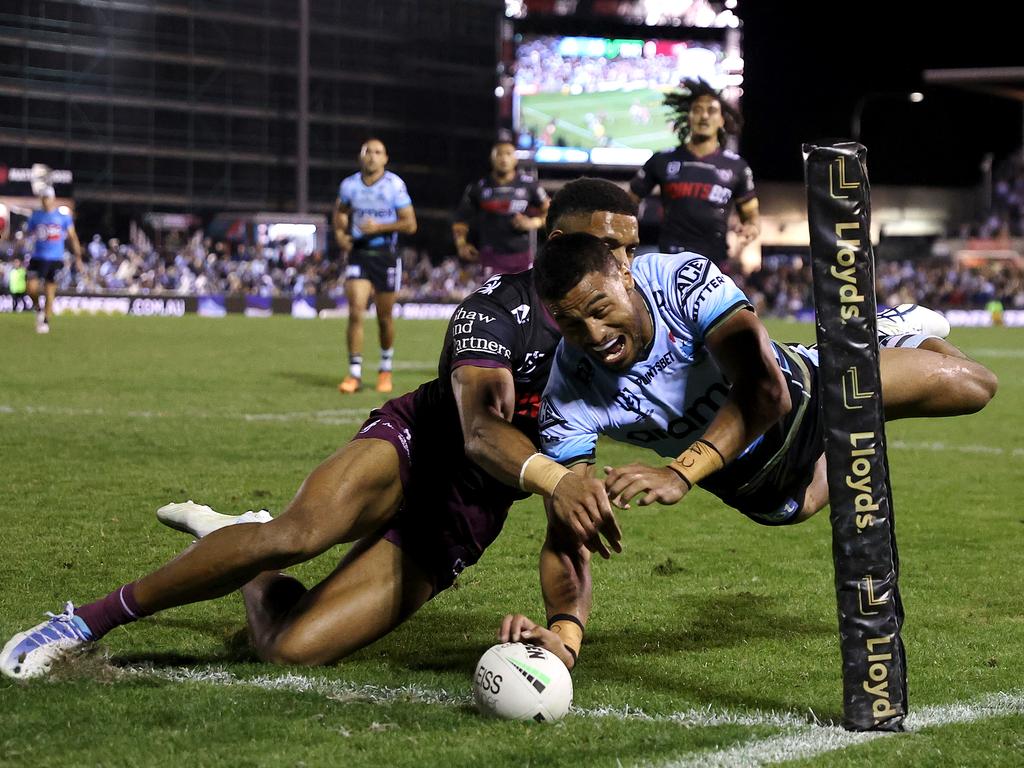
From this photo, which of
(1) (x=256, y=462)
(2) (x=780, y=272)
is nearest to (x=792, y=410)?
(1) (x=256, y=462)

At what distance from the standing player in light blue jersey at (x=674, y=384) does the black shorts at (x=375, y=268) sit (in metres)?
9.74

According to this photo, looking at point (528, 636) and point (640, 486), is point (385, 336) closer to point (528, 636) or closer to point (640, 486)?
point (528, 636)

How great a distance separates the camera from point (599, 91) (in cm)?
5844

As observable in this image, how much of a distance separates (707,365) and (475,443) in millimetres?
736

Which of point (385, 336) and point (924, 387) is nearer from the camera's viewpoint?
point (924, 387)

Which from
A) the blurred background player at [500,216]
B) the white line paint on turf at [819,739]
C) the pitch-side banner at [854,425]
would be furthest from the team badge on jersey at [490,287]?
the blurred background player at [500,216]

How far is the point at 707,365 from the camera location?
4.23 m

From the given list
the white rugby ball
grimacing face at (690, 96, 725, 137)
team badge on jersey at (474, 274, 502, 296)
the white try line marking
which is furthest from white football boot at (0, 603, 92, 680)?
grimacing face at (690, 96, 725, 137)

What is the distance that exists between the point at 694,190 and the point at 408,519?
24.8 feet

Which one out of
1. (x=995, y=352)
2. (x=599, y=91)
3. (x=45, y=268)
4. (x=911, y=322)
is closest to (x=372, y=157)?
(x=911, y=322)

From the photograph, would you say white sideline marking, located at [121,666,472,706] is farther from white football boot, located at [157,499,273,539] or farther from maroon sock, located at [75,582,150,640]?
white football boot, located at [157,499,273,539]

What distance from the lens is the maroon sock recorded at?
4332 mm

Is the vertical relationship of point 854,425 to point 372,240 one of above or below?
below

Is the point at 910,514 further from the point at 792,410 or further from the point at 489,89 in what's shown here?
the point at 489,89
